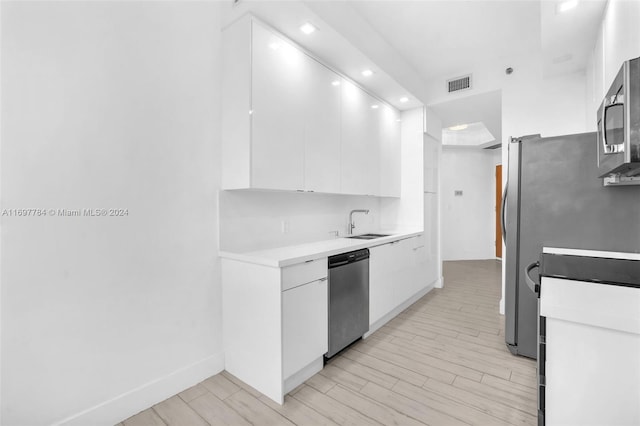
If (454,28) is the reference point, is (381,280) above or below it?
below

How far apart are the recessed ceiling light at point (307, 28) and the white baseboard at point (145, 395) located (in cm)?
259

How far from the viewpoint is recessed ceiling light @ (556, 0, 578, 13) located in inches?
80.7

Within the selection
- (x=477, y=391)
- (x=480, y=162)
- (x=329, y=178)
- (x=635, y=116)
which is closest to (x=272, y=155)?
(x=329, y=178)

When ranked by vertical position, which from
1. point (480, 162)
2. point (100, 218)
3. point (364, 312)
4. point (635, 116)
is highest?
point (480, 162)

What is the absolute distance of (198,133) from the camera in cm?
219

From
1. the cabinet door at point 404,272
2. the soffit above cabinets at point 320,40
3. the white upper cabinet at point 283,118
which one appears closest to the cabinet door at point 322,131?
the white upper cabinet at point 283,118

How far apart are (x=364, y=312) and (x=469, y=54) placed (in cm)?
324

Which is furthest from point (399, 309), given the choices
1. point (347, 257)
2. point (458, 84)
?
point (458, 84)

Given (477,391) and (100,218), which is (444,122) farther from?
(100,218)

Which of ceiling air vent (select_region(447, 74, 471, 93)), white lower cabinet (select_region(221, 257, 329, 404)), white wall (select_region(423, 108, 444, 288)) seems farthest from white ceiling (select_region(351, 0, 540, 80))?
white lower cabinet (select_region(221, 257, 329, 404))

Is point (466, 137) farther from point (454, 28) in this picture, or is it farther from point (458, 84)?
point (454, 28)

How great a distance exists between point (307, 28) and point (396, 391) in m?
2.72

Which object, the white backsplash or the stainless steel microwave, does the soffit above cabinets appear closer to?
the white backsplash

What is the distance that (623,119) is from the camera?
1.03 metres
